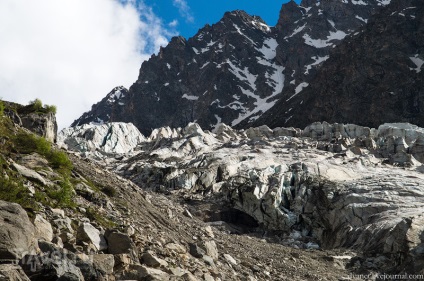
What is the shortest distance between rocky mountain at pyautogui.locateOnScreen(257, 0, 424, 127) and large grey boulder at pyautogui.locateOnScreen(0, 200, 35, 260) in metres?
169

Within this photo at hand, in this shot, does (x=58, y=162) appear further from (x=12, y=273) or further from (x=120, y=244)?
(x=12, y=273)

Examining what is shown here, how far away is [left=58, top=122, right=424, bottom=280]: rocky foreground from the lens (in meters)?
34.3

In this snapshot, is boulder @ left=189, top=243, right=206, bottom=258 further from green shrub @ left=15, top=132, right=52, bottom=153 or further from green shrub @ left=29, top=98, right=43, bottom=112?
green shrub @ left=29, top=98, right=43, bottom=112

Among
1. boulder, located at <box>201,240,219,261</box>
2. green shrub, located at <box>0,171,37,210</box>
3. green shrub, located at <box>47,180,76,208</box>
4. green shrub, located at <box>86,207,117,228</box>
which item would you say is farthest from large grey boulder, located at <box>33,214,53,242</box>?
boulder, located at <box>201,240,219,261</box>

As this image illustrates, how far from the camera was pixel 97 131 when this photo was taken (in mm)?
150125

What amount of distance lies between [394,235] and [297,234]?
75.0ft

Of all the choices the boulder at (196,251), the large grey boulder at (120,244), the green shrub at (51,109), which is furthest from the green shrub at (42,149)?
the green shrub at (51,109)

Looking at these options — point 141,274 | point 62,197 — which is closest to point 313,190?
point 62,197

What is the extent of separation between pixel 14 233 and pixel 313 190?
56363 millimetres

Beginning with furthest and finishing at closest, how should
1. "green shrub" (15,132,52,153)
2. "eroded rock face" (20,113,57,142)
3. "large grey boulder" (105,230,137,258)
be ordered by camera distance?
"eroded rock face" (20,113,57,142) < "green shrub" (15,132,52,153) < "large grey boulder" (105,230,137,258)

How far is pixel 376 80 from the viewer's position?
581ft

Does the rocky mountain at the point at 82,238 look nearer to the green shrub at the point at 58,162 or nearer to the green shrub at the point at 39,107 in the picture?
the green shrub at the point at 58,162

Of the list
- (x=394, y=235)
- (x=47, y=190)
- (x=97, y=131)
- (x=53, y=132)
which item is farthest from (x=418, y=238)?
(x=97, y=131)

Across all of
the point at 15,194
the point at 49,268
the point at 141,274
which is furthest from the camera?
the point at 15,194
